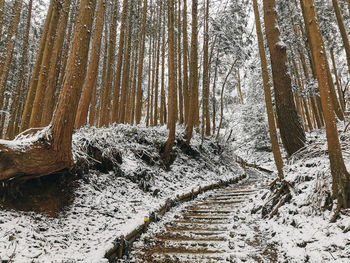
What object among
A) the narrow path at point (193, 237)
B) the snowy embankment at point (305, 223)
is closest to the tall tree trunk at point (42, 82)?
the narrow path at point (193, 237)

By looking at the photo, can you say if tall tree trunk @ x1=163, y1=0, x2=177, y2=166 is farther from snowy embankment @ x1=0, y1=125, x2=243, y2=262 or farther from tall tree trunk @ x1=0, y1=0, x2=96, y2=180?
tall tree trunk @ x1=0, y1=0, x2=96, y2=180

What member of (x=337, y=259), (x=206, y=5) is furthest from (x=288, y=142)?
(x=206, y=5)

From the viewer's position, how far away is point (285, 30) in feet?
41.7

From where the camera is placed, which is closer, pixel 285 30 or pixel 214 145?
pixel 285 30

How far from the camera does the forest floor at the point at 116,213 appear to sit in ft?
9.75

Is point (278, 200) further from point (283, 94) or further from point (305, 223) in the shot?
point (283, 94)

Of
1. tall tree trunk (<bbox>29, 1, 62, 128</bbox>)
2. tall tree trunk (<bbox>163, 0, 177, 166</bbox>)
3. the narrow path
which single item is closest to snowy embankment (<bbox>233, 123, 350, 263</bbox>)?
the narrow path

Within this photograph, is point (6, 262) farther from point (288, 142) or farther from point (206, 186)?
point (206, 186)

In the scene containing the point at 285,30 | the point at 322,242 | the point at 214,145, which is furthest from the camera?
the point at 214,145

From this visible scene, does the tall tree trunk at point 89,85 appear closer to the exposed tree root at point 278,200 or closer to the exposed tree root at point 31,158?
the exposed tree root at point 31,158

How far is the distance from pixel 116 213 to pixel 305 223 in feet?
12.0

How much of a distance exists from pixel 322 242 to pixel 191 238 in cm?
233

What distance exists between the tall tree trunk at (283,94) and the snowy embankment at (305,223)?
20.4 inches

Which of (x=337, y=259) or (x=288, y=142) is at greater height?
(x=288, y=142)
